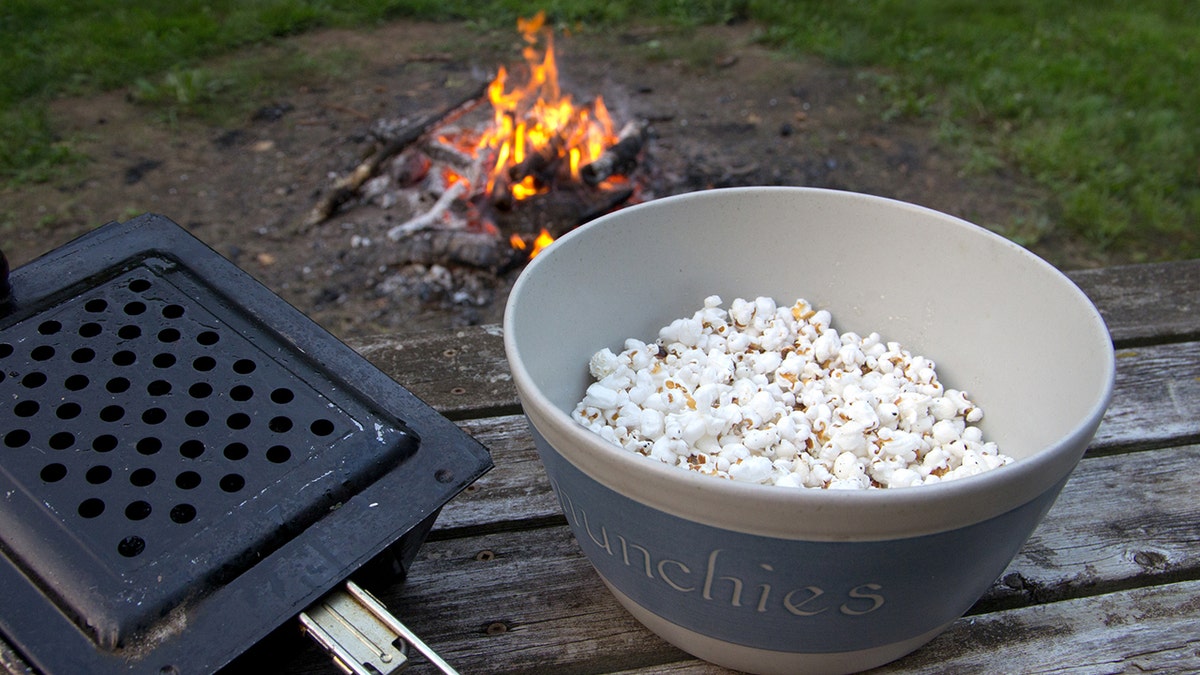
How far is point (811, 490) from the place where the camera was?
58 centimetres

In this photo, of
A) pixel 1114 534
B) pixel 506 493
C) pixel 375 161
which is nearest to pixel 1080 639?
pixel 1114 534

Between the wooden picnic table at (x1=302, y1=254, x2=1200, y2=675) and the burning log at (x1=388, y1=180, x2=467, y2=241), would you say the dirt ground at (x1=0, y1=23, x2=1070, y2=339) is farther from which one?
the wooden picnic table at (x1=302, y1=254, x2=1200, y2=675)

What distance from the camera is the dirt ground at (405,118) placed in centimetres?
228

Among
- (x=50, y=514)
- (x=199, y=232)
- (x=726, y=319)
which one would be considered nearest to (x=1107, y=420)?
(x=726, y=319)

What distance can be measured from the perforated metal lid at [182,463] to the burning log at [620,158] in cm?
154

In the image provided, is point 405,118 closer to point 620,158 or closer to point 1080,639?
point 620,158

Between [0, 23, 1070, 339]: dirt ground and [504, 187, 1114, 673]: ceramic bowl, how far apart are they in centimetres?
122

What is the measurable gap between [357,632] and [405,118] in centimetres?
222

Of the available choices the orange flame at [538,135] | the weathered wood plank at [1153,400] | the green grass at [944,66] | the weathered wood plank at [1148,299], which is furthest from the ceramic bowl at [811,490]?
the green grass at [944,66]

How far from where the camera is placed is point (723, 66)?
324 cm

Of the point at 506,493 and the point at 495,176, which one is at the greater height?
the point at 506,493

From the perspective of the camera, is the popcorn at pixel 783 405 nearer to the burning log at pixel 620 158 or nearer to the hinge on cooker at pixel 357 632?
the hinge on cooker at pixel 357 632

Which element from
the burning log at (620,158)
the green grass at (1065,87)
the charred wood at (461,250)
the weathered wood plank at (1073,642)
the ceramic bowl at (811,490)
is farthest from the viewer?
the green grass at (1065,87)

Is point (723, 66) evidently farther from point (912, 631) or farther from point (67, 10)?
point (912, 631)
